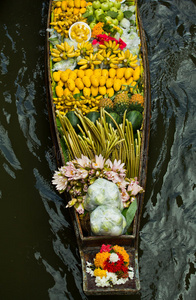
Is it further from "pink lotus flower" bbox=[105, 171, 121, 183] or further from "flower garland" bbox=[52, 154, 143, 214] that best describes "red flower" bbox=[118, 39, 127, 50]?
"pink lotus flower" bbox=[105, 171, 121, 183]

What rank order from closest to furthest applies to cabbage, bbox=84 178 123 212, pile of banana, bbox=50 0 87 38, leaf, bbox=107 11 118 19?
1. cabbage, bbox=84 178 123 212
2. pile of banana, bbox=50 0 87 38
3. leaf, bbox=107 11 118 19

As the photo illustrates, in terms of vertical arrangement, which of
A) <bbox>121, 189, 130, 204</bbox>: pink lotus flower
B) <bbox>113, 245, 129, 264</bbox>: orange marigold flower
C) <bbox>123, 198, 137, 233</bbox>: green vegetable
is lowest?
<bbox>113, 245, 129, 264</bbox>: orange marigold flower

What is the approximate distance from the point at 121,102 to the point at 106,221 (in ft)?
6.16

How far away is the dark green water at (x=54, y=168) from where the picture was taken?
4.43 metres

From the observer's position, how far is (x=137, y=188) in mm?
4242

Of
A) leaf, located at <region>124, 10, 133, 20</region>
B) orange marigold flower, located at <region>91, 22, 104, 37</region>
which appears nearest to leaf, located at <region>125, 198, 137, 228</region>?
orange marigold flower, located at <region>91, 22, 104, 37</region>

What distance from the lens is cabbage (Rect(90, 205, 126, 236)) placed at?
375 cm

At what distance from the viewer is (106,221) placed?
3750mm

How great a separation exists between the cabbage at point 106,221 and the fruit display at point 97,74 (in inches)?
32.3

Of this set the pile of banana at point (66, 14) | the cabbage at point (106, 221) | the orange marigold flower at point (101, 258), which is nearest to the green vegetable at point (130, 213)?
the cabbage at point (106, 221)

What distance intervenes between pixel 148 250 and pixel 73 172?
1.43 metres

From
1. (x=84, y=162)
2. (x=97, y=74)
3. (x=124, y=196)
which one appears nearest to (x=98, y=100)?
(x=97, y=74)

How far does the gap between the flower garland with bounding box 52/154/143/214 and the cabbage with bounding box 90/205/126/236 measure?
358 mm

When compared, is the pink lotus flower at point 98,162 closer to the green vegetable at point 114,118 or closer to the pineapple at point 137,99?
the green vegetable at point 114,118
